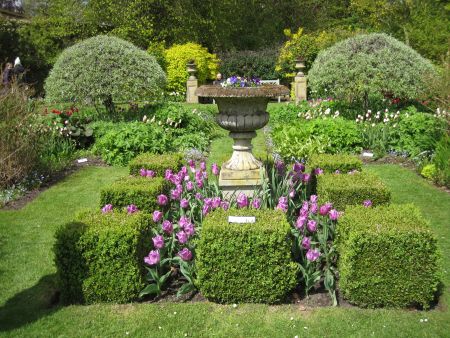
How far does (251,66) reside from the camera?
74.7 feet

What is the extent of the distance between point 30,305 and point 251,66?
19717 mm

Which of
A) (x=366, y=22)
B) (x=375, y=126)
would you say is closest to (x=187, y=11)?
(x=366, y=22)

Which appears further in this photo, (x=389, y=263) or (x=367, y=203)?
(x=367, y=203)

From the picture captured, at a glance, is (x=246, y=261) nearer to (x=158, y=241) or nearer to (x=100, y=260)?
(x=158, y=241)

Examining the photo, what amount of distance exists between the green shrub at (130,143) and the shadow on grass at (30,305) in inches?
189

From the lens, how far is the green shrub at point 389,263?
12.8 feet

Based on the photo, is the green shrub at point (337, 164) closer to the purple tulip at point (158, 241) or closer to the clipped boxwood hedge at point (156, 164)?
the clipped boxwood hedge at point (156, 164)

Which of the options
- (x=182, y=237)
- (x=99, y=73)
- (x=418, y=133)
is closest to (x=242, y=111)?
(x=182, y=237)

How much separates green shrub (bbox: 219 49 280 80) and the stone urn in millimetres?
16854

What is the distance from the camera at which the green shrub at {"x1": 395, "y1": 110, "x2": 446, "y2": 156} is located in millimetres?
8754

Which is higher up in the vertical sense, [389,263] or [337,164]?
[337,164]

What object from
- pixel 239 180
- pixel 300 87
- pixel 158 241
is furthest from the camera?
pixel 300 87

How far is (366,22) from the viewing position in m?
26.5

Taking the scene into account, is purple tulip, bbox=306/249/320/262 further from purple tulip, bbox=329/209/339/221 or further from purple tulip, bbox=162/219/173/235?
purple tulip, bbox=162/219/173/235
